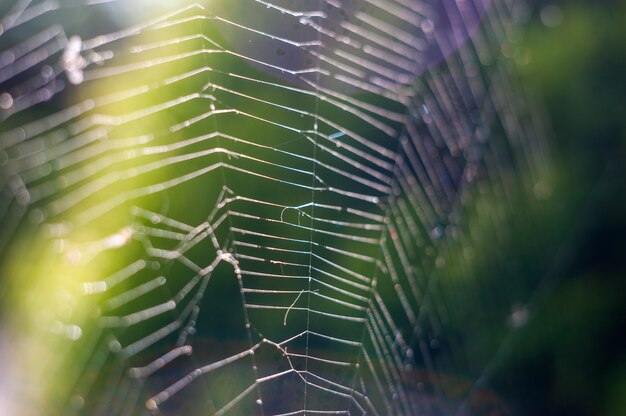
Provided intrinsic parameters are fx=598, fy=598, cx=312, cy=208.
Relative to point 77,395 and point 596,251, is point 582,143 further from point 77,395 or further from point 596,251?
point 77,395

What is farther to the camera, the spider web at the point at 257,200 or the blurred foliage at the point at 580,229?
the blurred foliage at the point at 580,229

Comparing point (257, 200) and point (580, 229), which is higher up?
point (257, 200)

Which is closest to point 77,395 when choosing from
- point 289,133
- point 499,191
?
point 289,133

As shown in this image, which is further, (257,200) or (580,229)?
(580,229)

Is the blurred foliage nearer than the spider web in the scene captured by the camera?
No

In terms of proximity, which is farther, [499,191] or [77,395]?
[499,191]

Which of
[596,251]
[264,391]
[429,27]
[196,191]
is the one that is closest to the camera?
[429,27]

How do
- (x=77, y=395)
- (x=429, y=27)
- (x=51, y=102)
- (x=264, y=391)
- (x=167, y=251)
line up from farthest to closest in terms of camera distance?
(x=167, y=251) → (x=264, y=391) → (x=51, y=102) → (x=77, y=395) → (x=429, y=27)

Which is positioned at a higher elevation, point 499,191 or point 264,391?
point 499,191
